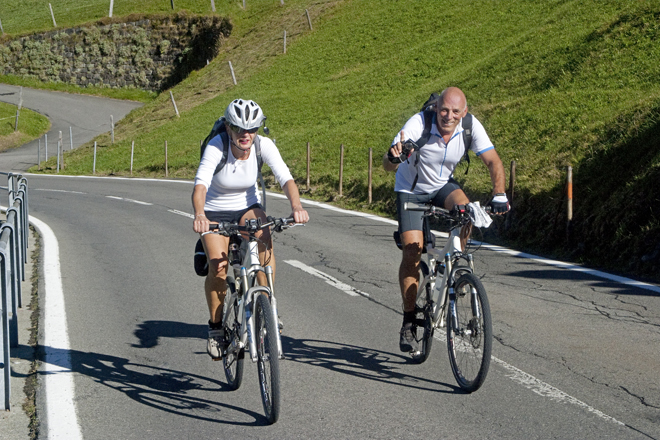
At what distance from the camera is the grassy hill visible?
12.5 m

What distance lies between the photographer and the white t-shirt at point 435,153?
5973 mm

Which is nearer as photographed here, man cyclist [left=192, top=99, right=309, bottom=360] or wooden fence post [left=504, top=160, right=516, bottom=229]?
man cyclist [left=192, top=99, right=309, bottom=360]

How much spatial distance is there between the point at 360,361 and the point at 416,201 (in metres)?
1.38

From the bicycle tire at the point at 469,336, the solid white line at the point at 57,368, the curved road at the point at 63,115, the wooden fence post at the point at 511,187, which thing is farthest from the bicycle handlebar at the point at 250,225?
the curved road at the point at 63,115

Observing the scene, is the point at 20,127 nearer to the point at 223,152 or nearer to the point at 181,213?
the point at 181,213

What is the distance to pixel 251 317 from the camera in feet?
16.0

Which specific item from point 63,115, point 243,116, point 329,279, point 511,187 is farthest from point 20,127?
point 243,116

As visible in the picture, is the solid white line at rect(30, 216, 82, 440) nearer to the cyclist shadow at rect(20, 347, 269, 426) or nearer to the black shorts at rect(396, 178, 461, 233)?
the cyclist shadow at rect(20, 347, 269, 426)

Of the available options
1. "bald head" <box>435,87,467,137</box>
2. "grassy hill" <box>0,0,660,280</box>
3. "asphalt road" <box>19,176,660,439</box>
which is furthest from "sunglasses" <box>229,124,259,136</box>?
"grassy hill" <box>0,0,660,280</box>

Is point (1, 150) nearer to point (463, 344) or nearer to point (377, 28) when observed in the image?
point (377, 28)

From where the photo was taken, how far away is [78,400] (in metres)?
5.34

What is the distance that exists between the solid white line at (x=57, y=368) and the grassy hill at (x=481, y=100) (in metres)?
7.06

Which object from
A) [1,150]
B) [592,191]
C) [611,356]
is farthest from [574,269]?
[1,150]

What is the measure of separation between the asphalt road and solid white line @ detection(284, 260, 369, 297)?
0.12m
